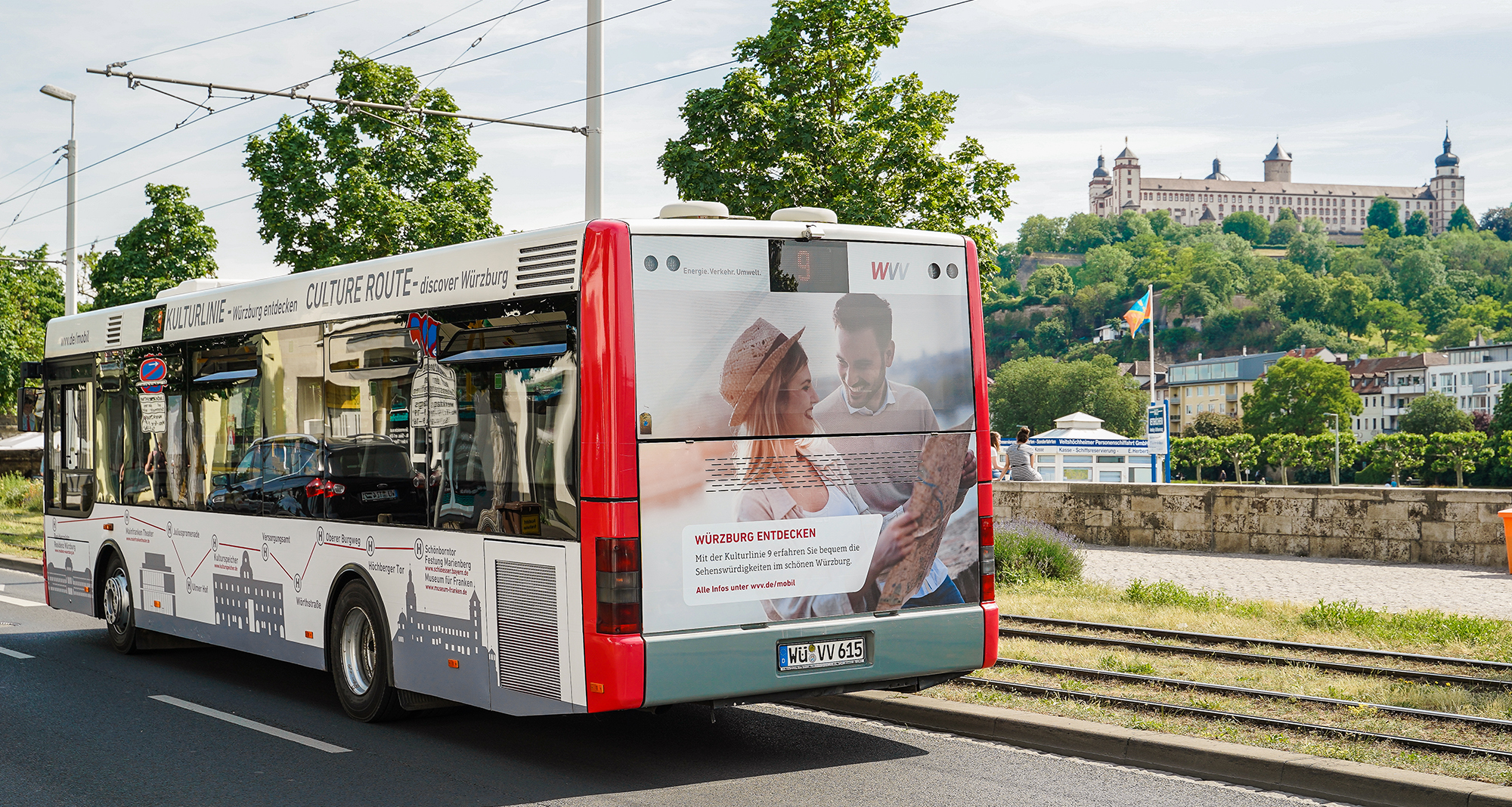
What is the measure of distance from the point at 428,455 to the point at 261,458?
88.6 inches

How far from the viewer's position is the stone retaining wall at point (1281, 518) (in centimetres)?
1772

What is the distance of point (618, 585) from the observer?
643cm

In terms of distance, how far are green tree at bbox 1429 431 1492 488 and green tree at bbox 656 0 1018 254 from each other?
11120 cm

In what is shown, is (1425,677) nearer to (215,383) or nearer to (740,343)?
(740,343)

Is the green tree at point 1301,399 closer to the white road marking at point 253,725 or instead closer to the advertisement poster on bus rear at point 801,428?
the advertisement poster on bus rear at point 801,428

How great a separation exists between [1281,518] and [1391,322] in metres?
176

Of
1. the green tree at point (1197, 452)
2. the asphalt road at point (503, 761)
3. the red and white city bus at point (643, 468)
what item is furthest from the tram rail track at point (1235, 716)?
the green tree at point (1197, 452)

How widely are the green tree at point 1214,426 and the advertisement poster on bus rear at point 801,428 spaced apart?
141 metres

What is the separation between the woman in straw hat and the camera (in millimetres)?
6812

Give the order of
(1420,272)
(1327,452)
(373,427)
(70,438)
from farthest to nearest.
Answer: (1420,272) < (1327,452) < (70,438) < (373,427)

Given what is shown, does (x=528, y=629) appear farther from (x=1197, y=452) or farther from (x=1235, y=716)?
(x=1197, y=452)

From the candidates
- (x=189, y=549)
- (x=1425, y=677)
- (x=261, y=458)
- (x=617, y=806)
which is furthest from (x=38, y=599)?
(x=1425, y=677)

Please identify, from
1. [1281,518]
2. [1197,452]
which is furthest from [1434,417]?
[1281,518]

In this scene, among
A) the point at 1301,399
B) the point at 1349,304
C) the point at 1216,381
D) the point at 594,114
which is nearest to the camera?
the point at 594,114
